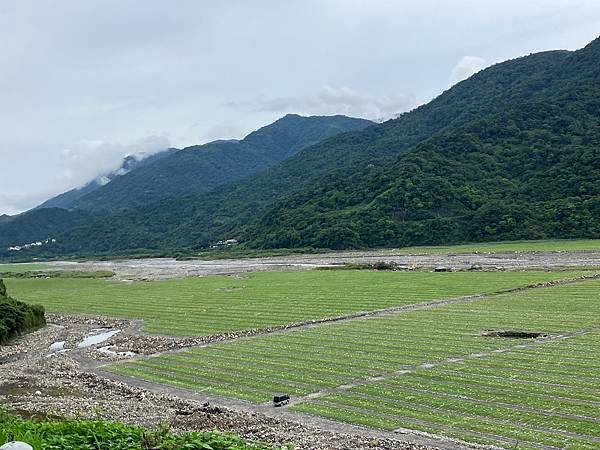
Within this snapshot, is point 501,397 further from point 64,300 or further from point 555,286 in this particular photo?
point 64,300

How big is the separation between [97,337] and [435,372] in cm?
2720

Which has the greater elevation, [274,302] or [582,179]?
[582,179]

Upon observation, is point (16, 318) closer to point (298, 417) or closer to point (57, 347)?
point (57, 347)

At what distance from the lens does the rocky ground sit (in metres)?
17.6

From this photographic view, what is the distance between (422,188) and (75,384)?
11650cm

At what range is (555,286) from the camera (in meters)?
49.3

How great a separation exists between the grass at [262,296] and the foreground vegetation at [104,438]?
25200 mm

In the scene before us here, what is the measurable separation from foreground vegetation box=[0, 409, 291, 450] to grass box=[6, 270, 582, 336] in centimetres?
2520

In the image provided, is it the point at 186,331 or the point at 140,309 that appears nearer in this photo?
the point at 186,331

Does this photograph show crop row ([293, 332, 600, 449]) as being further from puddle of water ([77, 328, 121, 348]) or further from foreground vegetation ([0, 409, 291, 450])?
puddle of water ([77, 328, 121, 348])

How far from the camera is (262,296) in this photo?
187 feet

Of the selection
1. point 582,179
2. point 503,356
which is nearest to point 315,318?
point 503,356

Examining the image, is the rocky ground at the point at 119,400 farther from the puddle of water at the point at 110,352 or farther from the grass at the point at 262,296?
the grass at the point at 262,296

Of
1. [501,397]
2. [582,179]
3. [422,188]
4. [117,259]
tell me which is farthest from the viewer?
[117,259]
